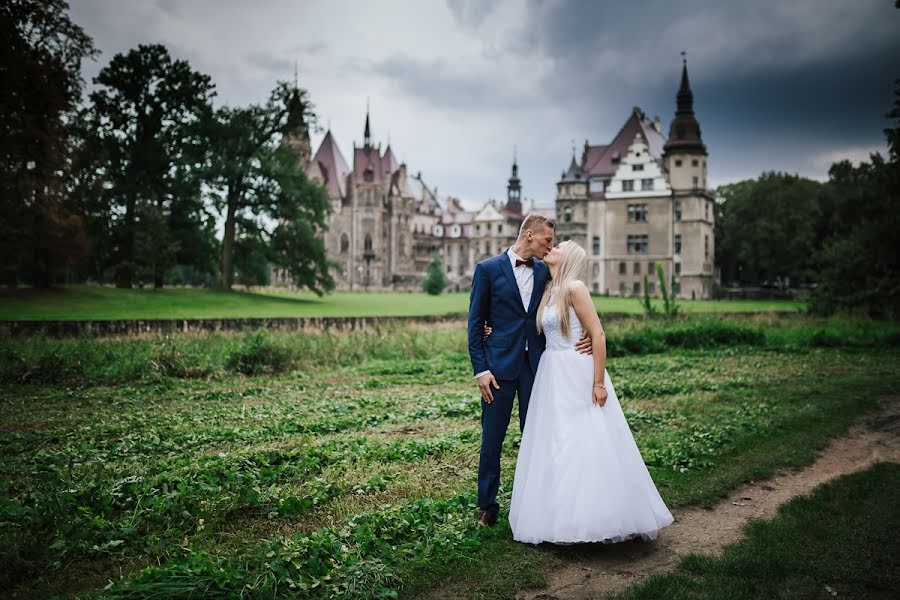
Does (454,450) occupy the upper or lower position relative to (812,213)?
lower

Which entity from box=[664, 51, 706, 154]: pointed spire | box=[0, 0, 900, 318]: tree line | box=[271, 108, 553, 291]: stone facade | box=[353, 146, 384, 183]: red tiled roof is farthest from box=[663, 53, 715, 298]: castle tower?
box=[353, 146, 384, 183]: red tiled roof

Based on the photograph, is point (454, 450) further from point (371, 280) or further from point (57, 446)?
point (371, 280)

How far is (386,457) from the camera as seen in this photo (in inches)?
251

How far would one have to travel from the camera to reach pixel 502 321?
470 cm

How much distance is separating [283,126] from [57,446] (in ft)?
128

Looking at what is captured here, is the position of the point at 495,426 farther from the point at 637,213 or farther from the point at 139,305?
the point at 637,213

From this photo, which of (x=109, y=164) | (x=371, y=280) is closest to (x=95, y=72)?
(x=109, y=164)

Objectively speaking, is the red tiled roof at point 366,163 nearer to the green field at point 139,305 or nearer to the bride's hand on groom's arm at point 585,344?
the green field at point 139,305

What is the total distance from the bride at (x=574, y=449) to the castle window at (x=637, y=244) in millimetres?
63225

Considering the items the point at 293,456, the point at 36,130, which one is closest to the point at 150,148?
the point at 36,130

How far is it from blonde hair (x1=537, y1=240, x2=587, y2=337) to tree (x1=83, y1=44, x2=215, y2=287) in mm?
34494

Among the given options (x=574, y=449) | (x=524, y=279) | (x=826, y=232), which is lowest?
(x=574, y=449)

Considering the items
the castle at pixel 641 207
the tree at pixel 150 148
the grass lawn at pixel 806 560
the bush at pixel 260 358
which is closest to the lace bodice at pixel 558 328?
the grass lawn at pixel 806 560

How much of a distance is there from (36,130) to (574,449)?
23998 millimetres
